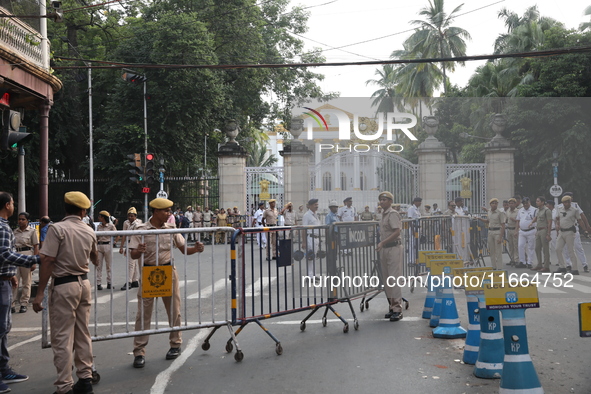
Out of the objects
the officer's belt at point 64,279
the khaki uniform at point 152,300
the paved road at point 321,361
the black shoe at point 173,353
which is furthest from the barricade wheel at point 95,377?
the officer's belt at point 64,279

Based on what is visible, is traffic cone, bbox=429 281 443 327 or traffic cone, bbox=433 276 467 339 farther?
traffic cone, bbox=429 281 443 327

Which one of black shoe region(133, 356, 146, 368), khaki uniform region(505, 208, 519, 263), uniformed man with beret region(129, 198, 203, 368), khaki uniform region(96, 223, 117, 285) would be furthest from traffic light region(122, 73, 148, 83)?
black shoe region(133, 356, 146, 368)

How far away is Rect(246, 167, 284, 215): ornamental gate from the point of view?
25984 millimetres

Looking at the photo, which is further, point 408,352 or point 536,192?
point 536,192

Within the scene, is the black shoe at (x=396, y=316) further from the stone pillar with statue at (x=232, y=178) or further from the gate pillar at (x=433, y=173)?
the stone pillar with statue at (x=232, y=178)

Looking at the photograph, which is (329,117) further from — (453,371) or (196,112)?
(453,371)

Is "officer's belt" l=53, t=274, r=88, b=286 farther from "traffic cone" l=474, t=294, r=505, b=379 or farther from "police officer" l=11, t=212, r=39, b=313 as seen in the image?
"police officer" l=11, t=212, r=39, b=313

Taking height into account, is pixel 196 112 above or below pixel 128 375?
above

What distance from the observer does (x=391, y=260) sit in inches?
330

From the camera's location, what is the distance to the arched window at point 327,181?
25.8 m

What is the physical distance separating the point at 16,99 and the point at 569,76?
23.4m

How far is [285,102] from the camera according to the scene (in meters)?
34.7

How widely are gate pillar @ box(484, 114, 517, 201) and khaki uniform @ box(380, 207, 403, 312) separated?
60.2 feet

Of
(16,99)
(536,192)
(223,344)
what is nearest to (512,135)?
(536,192)
